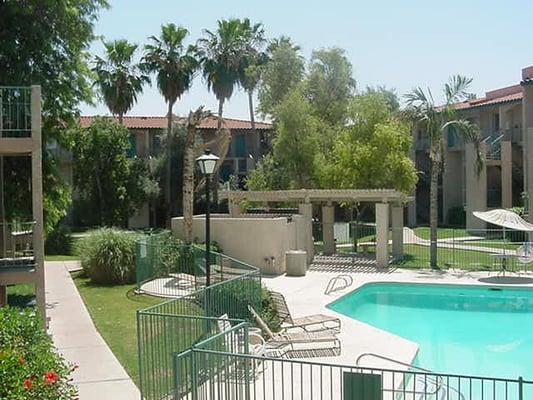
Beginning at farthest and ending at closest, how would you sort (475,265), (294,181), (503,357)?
(294,181), (475,265), (503,357)

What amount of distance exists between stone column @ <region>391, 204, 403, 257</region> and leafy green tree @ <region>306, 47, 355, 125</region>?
39.5 feet

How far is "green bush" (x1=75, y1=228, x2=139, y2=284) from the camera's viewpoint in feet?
68.7

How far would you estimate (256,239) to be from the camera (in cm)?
2420

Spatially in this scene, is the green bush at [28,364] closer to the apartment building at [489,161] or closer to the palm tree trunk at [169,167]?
the apartment building at [489,161]

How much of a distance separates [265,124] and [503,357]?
119 feet

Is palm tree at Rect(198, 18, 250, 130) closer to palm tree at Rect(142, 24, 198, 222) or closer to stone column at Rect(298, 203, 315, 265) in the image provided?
palm tree at Rect(142, 24, 198, 222)

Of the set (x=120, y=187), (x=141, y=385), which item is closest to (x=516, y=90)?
(x=120, y=187)

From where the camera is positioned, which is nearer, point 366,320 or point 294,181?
point 366,320

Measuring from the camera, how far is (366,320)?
18938mm

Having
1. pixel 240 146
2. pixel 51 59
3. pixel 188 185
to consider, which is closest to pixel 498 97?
pixel 240 146

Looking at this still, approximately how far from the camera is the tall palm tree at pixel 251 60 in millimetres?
41688

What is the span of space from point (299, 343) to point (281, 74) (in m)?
28.7

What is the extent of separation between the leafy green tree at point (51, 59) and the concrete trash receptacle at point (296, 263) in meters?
8.34

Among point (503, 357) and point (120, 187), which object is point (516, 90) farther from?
point (503, 357)
